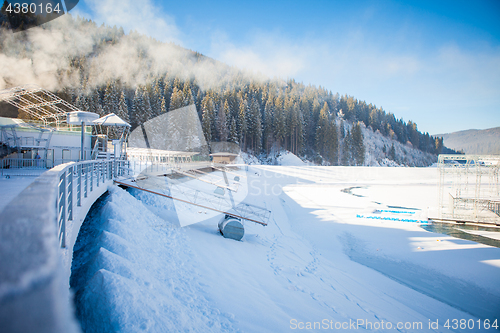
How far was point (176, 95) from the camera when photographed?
44562 mm

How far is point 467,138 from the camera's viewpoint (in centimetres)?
16512

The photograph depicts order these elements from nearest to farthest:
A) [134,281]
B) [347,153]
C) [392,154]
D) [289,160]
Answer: [134,281] → [289,160] → [347,153] → [392,154]

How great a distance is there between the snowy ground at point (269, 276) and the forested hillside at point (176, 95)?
120 feet

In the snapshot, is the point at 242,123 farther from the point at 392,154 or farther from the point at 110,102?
the point at 392,154

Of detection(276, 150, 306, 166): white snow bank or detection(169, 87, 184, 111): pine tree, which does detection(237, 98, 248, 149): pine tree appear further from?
detection(169, 87, 184, 111): pine tree

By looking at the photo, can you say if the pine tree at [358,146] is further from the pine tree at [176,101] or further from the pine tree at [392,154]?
the pine tree at [176,101]

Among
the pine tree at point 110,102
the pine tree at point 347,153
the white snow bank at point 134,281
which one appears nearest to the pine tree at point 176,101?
the pine tree at point 110,102

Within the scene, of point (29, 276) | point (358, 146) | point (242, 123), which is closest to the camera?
point (29, 276)

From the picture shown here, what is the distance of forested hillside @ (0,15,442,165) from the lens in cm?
4350

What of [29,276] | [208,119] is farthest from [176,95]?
[29,276]

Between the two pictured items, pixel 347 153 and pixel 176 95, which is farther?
pixel 347 153

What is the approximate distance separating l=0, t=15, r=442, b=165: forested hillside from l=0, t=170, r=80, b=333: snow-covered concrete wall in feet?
141

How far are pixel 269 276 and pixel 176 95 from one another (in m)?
44.3

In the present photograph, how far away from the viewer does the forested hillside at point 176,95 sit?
43.5 m
